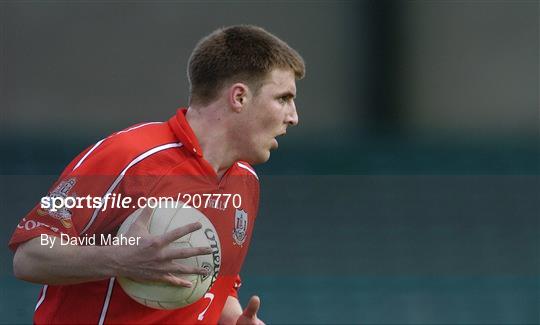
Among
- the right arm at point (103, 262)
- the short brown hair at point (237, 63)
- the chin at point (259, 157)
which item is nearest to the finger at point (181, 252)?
the right arm at point (103, 262)

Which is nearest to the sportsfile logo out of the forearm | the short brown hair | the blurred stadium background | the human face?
the forearm

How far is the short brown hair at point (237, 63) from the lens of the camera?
2648 mm

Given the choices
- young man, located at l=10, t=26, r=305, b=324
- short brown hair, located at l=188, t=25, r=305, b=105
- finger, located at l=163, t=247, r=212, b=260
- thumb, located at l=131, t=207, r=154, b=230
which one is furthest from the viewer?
short brown hair, located at l=188, t=25, r=305, b=105

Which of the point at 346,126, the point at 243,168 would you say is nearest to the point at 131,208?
the point at 243,168

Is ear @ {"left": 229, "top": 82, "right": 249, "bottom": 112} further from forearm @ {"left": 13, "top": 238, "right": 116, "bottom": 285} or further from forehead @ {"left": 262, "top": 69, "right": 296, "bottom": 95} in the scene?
forearm @ {"left": 13, "top": 238, "right": 116, "bottom": 285}

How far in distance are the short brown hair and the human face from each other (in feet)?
0.13

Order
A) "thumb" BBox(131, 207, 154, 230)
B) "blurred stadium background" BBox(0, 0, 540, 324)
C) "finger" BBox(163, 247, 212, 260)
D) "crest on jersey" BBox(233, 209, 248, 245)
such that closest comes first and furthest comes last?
"finger" BBox(163, 247, 212, 260) → "thumb" BBox(131, 207, 154, 230) → "crest on jersey" BBox(233, 209, 248, 245) → "blurred stadium background" BBox(0, 0, 540, 324)

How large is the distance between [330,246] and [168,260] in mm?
3947

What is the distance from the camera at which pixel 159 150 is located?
8.39 ft

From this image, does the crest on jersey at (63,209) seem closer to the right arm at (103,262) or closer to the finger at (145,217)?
the right arm at (103,262)

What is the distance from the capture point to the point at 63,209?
235cm

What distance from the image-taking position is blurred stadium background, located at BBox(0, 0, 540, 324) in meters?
5.14

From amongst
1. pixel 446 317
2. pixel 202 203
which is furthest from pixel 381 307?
pixel 202 203

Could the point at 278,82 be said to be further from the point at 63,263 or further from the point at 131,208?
the point at 63,263
